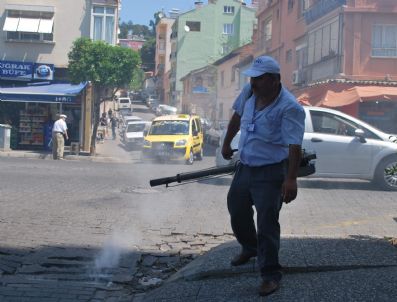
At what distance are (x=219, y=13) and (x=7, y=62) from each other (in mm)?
30101

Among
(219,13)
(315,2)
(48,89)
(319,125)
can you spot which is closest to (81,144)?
(48,89)

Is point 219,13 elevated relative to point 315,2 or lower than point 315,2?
elevated

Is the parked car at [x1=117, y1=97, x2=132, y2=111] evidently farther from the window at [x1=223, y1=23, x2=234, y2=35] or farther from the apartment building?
the apartment building

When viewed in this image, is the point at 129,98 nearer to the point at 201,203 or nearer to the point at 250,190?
the point at 201,203

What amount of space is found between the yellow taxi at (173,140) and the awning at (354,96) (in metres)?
4.30

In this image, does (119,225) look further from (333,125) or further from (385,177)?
(385,177)

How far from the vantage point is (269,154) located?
427cm

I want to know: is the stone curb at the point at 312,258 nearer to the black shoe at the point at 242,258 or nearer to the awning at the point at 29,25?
the black shoe at the point at 242,258

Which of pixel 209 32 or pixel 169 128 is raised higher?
pixel 209 32

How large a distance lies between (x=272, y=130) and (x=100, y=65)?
60.5ft

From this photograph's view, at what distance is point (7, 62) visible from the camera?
2362cm

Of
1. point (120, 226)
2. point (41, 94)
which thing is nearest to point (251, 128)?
point (120, 226)

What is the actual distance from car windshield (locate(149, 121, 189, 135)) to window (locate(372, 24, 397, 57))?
757 centimetres

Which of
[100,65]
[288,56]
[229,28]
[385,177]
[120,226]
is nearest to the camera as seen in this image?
[120,226]
